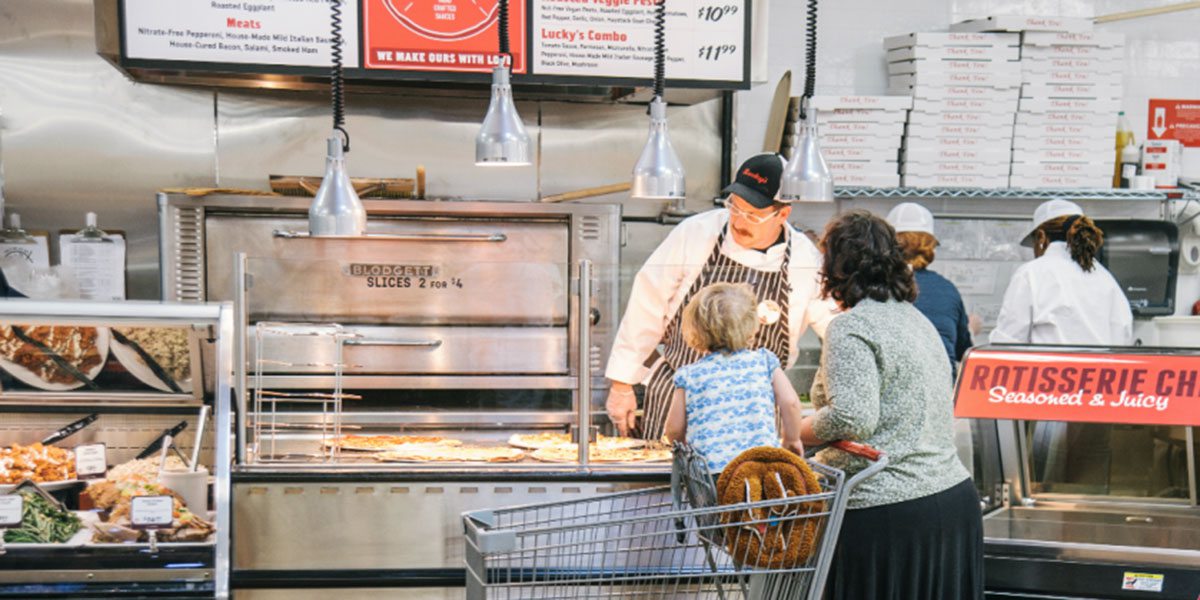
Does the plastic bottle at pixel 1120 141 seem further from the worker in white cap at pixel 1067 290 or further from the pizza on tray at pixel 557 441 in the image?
the pizza on tray at pixel 557 441

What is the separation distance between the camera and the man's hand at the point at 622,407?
12.3ft

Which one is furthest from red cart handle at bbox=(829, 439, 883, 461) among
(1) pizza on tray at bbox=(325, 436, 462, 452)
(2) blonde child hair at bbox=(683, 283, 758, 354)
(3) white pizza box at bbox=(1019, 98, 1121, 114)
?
(3) white pizza box at bbox=(1019, 98, 1121, 114)

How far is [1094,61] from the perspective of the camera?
6094mm

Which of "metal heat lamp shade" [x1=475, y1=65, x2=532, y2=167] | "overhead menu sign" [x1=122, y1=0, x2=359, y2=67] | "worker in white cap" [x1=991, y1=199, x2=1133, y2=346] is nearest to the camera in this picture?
"metal heat lamp shade" [x1=475, y1=65, x2=532, y2=167]

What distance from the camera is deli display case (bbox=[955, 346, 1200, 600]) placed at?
10.5 feet

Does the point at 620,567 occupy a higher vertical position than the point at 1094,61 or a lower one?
lower

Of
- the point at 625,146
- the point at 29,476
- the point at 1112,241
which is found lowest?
the point at 29,476

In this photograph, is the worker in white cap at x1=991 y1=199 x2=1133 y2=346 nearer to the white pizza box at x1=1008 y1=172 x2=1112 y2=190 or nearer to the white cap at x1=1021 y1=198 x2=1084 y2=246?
the white cap at x1=1021 y1=198 x2=1084 y2=246

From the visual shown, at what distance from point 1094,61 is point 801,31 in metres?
1.49

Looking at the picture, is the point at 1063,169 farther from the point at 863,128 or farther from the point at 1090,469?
the point at 1090,469

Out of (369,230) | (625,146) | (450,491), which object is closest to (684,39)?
(625,146)

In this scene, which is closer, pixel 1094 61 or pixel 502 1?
pixel 502 1

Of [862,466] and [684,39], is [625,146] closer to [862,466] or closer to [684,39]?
[684,39]

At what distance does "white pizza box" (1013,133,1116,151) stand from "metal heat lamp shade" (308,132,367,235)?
154 inches
